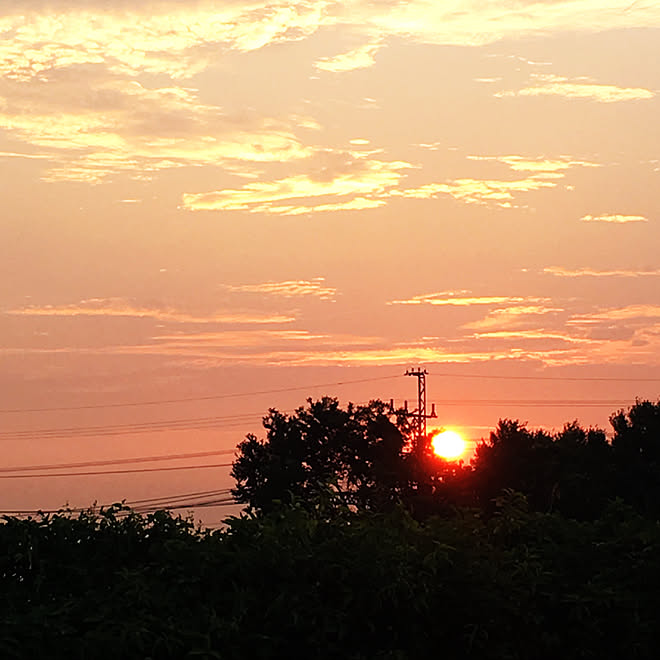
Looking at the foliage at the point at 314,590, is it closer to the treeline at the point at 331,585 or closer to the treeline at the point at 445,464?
the treeline at the point at 331,585

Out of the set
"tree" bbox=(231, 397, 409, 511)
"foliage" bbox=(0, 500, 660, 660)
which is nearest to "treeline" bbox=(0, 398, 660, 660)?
"foliage" bbox=(0, 500, 660, 660)

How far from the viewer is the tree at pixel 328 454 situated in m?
101

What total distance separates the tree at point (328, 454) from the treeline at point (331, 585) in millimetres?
83667

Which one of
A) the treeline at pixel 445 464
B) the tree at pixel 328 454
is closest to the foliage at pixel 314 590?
the treeline at pixel 445 464

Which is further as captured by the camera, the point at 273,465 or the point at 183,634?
the point at 273,465

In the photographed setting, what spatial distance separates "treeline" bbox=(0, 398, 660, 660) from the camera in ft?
38.9

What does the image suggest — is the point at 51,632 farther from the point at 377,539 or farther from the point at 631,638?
the point at 631,638

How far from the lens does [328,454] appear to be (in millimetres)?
Answer: 104250

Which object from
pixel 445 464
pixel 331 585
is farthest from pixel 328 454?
pixel 331 585

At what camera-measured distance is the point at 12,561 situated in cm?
1336

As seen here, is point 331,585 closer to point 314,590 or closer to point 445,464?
point 314,590

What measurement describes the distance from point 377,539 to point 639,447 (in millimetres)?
78029

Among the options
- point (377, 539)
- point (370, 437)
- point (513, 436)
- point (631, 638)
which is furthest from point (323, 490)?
point (370, 437)

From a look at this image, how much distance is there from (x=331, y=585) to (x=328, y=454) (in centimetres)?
9166
